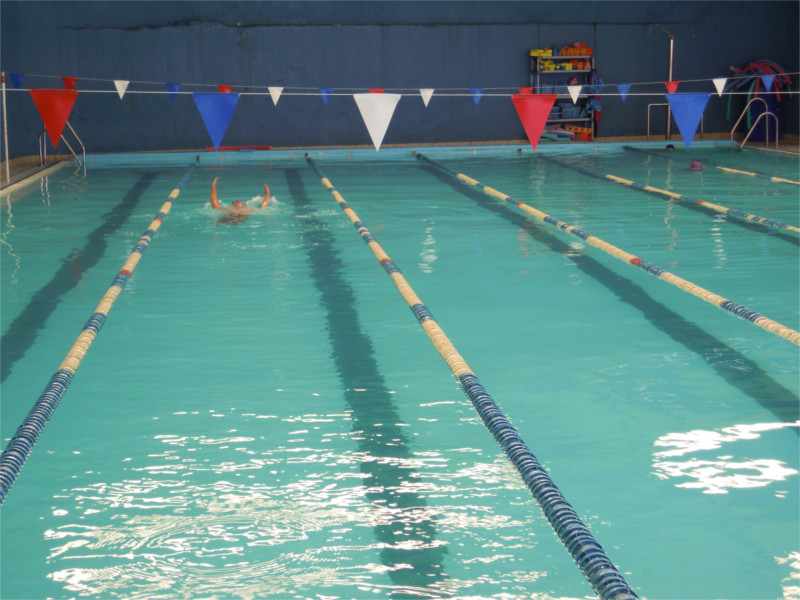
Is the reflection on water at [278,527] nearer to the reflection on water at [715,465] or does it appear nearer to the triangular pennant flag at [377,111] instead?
the reflection on water at [715,465]

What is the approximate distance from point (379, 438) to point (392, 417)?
0.70 ft

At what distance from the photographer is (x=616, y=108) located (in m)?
17.0

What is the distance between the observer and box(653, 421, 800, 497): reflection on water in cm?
283

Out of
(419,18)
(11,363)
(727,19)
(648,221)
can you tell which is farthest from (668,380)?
(727,19)

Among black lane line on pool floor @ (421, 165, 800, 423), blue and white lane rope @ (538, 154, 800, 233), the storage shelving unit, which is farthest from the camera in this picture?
the storage shelving unit

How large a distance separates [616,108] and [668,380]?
14165 mm

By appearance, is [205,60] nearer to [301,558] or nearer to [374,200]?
[374,200]

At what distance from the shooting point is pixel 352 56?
16.2 m

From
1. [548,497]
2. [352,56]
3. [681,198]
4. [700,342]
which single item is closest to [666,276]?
[700,342]

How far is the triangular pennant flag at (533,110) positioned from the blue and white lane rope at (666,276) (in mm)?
699

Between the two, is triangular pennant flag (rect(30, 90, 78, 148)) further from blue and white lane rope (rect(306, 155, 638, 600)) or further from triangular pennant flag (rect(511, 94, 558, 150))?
blue and white lane rope (rect(306, 155, 638, 600))

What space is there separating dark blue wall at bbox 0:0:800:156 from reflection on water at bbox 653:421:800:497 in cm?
1381

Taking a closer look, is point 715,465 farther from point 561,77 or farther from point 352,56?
point 561,77

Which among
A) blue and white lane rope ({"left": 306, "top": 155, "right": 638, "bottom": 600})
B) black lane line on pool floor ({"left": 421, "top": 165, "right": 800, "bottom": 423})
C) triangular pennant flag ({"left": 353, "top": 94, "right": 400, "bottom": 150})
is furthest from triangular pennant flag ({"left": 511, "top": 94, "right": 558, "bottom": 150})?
blue and white lane rope ({"left": 306, "top": 155, "right": 638, "bottom": 600})
